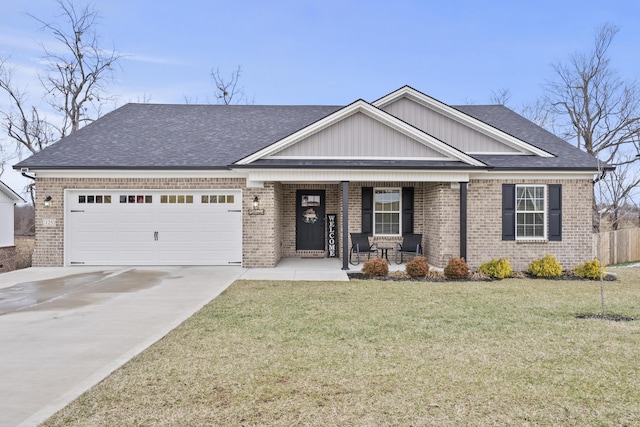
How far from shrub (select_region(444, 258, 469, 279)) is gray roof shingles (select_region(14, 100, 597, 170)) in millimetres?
2929

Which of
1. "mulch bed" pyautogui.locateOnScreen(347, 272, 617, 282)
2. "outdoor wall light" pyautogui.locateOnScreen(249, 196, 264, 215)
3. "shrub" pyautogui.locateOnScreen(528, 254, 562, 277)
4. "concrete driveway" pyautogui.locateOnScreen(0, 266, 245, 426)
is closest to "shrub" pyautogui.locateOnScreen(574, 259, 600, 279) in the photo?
"mulch bed" pyautogui.locateOnScreen(347, 272, 617, 282)

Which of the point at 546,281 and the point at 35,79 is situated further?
the point at 35,79

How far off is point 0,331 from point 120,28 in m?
23.6

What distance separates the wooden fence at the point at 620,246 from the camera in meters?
18.5

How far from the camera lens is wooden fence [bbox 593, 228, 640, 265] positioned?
18500 mm

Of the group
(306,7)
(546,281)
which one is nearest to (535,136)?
(546,281)

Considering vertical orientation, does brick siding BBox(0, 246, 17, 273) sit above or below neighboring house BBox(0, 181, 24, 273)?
below

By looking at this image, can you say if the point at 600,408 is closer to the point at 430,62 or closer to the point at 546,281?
the point at 546,281

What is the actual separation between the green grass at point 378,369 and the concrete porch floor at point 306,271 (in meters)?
3.31

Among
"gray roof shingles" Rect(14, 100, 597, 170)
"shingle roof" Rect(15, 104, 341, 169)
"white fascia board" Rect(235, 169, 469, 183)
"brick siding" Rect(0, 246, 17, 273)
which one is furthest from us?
"brick siding" Rect(0, 246, 17, 273)

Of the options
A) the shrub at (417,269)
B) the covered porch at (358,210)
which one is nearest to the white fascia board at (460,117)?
the covered porch at (358,210)

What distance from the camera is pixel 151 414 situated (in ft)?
12.5

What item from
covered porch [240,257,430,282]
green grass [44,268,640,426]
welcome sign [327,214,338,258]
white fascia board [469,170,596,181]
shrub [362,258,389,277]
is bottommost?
green grass [44,268,640,426]

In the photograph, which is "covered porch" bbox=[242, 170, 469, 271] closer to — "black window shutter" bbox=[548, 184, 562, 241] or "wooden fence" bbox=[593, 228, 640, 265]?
"black window shutter" bbox=[548, 184, 562, 241]
